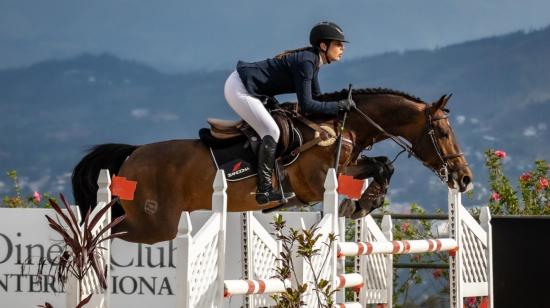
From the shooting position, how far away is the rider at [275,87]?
21.9 ft

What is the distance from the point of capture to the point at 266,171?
669 cm

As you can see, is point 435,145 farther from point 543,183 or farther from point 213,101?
point 213,101

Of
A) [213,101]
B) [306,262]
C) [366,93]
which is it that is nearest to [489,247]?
[366,93]

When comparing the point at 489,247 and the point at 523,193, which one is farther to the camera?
the point at 523,193

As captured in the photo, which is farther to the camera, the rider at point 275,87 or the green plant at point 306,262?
the rider at point 275,87

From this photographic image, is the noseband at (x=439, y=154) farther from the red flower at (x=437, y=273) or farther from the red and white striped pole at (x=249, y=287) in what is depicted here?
the red flower at (x=437, y=273)

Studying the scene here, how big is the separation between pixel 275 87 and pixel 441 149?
3.35ft

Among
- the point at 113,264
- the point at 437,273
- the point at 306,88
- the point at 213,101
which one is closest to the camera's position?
the point at 306,88

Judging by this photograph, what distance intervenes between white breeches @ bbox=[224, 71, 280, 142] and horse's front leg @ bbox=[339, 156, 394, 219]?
52 cm

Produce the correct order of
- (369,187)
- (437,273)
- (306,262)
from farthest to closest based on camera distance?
(437,273) → (369,187) → (306,262)

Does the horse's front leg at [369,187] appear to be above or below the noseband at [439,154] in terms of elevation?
below

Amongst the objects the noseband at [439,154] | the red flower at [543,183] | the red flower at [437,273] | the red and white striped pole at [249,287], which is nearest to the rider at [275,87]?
the noseband at [439,154]

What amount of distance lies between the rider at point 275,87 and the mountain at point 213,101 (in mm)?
7013

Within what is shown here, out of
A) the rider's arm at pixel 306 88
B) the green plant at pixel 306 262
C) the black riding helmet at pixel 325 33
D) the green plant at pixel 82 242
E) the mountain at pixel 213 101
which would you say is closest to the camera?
the green plant at pixel 306 262
